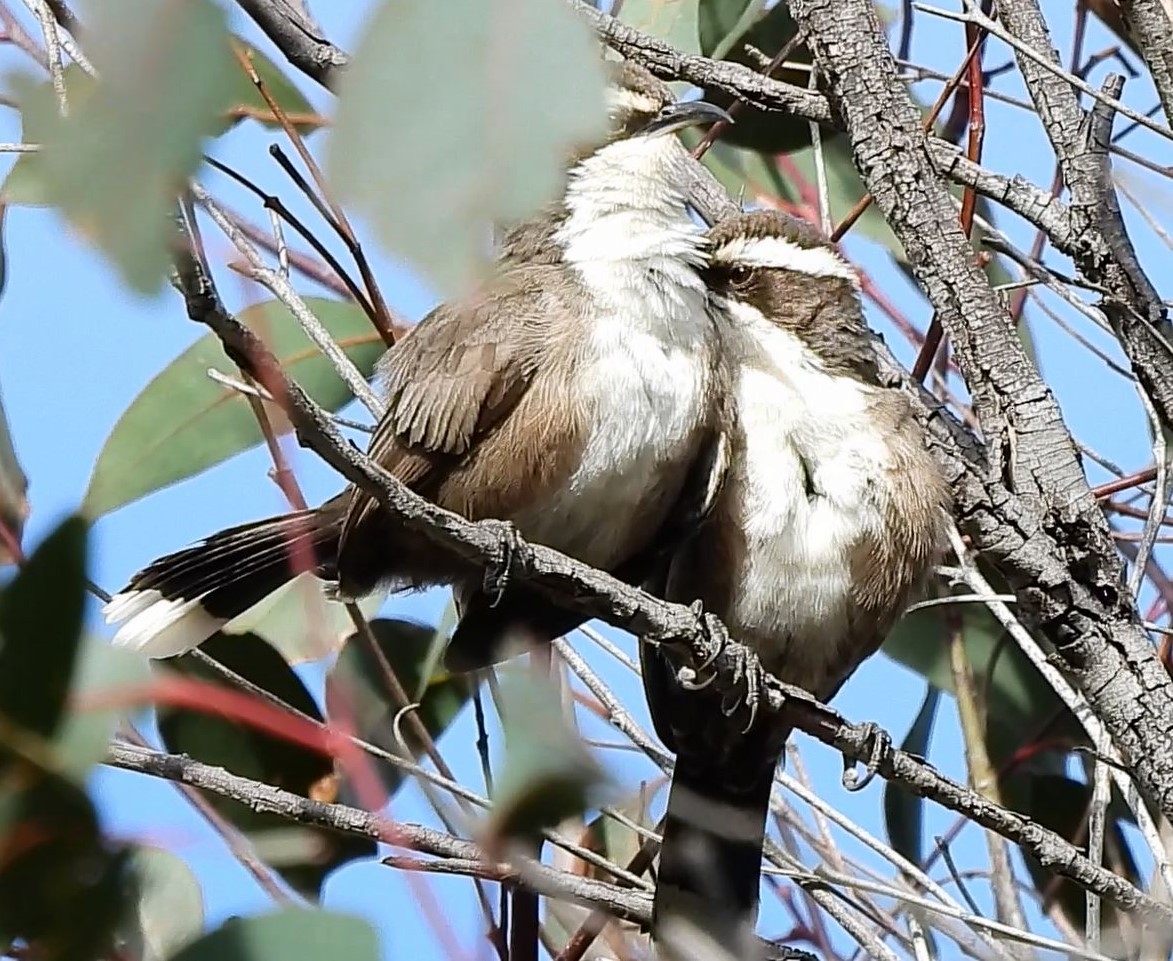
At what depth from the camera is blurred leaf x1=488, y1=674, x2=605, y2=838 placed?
26.3 inches

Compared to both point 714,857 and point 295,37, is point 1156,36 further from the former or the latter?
point 714,857

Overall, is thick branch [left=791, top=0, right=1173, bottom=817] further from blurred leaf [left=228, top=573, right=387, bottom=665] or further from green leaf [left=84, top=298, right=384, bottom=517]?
blurred leaf [left=228, top=573, right=387, bottom=665]

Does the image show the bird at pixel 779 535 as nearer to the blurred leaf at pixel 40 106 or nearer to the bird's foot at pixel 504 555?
the bird's foot at pixel 504 555

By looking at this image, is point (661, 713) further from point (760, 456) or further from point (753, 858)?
point (760, 456)

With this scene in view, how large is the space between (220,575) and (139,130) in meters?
2.07

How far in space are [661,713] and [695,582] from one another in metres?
0.25

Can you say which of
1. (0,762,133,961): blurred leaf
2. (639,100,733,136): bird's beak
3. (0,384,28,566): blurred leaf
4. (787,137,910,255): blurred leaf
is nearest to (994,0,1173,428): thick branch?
(639,100,733,136): bird's beak

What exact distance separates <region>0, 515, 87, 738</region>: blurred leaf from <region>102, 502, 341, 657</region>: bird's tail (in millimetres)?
1692

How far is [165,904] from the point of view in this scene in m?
0.81

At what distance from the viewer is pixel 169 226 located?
44 cm

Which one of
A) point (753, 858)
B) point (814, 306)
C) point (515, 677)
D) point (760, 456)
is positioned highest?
point (814, 306)

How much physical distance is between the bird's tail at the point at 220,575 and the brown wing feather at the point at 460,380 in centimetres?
11

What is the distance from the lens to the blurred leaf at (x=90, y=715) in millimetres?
643

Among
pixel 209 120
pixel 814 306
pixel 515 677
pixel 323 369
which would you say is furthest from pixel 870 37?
pixel 209 120
